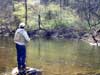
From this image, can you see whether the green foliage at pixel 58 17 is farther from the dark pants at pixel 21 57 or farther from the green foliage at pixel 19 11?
the dark pants at pixel 21 57

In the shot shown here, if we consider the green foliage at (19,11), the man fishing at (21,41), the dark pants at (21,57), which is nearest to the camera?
the man fishing at (21,41)

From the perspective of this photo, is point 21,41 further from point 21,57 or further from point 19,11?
point 19,11

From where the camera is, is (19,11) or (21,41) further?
(19,11)

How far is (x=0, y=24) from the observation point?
5397 cm

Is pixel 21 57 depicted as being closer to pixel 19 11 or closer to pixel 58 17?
pixel 58 17

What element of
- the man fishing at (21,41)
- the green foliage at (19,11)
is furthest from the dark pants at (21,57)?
the green foliage at (19,11)

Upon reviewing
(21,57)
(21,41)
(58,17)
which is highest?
(21,41)

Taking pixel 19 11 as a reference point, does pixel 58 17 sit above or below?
below

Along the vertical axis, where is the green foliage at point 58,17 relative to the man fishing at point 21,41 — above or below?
below

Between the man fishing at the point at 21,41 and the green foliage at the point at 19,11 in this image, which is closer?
the man fishing at the point at 21,41

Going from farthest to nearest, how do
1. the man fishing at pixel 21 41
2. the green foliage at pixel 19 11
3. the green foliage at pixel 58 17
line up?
1. the green foliage at pixel 19 11
2. the green foliage at pixel 58 17
3. the man fishing at pixel 21 41

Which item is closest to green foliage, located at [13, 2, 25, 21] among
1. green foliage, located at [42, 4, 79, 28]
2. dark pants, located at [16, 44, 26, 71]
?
green foliage, located at [42, 4, 79, 28]

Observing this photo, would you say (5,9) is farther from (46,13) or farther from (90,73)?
(90,73)

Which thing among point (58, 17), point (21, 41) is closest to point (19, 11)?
point (58, 17)
